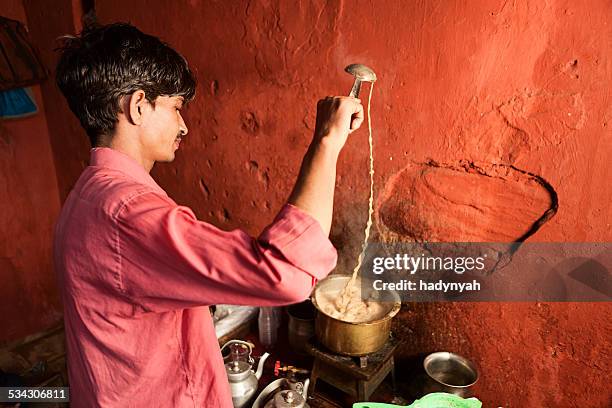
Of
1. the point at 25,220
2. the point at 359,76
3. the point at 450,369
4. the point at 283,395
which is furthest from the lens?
the point at 25,220

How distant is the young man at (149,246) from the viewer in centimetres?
112

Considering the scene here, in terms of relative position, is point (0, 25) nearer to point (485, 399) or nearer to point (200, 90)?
point (200, 90)

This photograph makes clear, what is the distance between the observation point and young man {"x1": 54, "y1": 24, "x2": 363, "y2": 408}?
1124mm

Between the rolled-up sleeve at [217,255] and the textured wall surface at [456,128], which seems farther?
the textured wall surface at [456,128]

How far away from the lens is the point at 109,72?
149cm

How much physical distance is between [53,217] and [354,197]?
410 cm

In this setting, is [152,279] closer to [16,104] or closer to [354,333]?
[354,333]

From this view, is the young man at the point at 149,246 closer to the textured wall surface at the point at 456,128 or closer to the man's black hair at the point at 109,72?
the man's black hair at the point at 109,72

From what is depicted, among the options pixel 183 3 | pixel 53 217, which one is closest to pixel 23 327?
pixel 53 217

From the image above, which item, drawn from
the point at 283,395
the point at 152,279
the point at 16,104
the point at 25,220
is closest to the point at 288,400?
the point at 283,395

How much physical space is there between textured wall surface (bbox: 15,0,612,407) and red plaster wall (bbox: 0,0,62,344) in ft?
8.28

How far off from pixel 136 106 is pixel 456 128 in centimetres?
180

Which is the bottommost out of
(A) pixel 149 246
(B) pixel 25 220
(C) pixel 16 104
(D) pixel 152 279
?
(B) pixel 25 220

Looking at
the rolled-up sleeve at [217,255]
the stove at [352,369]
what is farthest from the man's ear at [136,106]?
the stove at [352,369]
